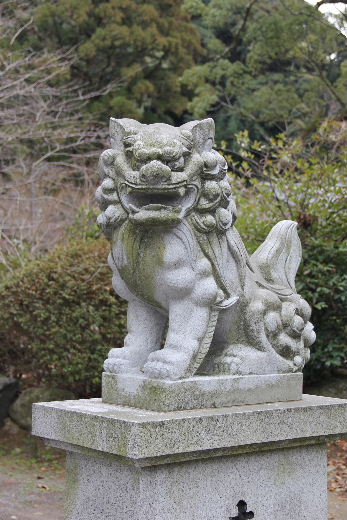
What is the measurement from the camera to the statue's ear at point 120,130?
3.95 meters

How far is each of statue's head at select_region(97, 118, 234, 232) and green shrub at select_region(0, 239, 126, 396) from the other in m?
4.14

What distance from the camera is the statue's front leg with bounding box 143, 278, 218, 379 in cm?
386

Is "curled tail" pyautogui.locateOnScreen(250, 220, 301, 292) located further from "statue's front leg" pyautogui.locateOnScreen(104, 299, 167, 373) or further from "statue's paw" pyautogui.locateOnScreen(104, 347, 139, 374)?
"statue's paw" pyautogui.locateOnScreen(104, 347, 139, 374)

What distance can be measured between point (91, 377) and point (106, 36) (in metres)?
11.6

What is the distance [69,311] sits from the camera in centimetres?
809

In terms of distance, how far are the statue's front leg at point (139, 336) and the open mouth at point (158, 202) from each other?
1.89ft

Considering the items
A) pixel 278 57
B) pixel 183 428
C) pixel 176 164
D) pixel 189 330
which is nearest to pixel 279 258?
pixel 189 330

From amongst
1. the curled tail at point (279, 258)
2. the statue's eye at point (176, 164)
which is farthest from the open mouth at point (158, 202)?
the curled tail at point (279, 258)

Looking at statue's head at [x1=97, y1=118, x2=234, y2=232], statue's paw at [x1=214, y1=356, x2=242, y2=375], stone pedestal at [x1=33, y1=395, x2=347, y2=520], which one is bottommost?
stone pedestal at [x1=33, y1=395, x2=347, y2=520]

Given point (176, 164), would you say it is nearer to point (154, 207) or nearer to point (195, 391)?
point (154, 207)

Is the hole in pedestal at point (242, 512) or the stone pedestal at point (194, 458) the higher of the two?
the stone pedestal at point (194, 458)

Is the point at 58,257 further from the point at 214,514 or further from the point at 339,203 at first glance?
the point at 214,514

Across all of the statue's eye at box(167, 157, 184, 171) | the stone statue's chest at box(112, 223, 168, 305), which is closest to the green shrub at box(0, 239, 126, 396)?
the stone statue's chest at box(112, 223, 168, 305)

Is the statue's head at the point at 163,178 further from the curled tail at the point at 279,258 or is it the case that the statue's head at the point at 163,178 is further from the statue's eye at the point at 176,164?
the curled tail at the point at 279,258
